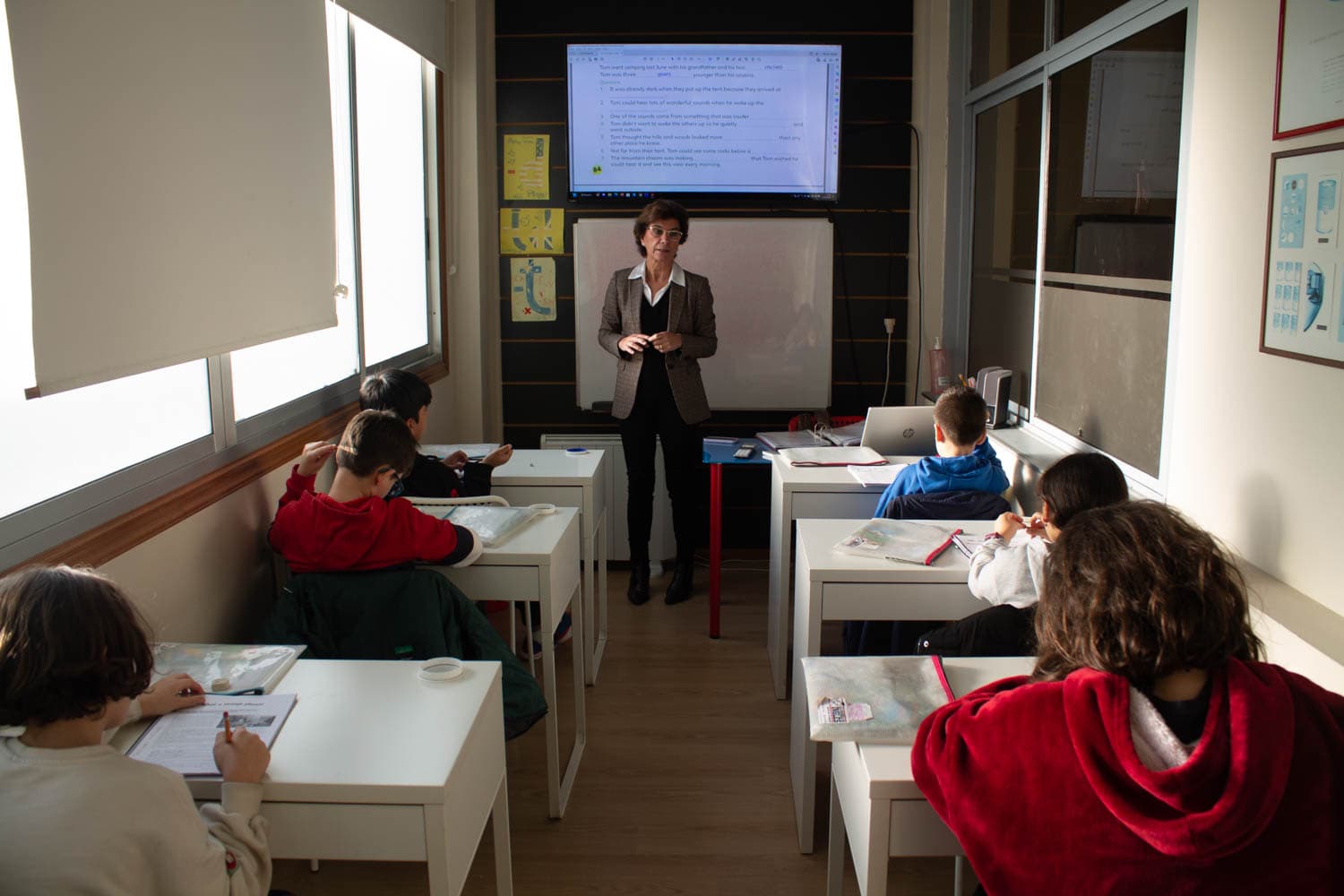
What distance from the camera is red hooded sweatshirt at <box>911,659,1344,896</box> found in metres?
1.23

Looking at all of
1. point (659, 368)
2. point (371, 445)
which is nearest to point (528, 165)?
point (659, 368)

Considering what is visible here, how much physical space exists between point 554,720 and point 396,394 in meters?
1.05

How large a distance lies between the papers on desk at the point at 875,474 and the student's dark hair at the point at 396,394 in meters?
1.36

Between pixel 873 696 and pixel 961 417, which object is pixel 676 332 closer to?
pixel 961 417

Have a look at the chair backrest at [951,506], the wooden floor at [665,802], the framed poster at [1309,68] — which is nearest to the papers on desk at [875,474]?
the chair backrest at [951,506]

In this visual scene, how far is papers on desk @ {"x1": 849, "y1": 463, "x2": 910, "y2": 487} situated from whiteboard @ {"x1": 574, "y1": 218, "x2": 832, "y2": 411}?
148 cm

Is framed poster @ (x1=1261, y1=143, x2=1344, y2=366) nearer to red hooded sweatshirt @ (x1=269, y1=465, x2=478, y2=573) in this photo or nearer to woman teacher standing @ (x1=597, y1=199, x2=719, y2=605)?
red hooded sweatshirt @ (x1=269, y1=465, x2=478, y2=573)

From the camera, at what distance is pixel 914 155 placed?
496 cm

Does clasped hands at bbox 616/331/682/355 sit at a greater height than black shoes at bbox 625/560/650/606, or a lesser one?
greater

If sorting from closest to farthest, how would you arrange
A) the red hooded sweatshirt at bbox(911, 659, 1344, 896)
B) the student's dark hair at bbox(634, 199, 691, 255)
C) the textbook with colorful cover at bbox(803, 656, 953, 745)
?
the red hooded sweatshirt at bbox(911, 659, 1344, 896)
the textbook with colorful cover at bbox(803, 656, 953, 745)
the student's dark hair at bbox(634, 199, 691, 255)

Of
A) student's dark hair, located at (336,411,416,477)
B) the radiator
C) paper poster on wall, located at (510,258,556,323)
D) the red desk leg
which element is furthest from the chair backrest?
paper poster on wall, located at (510,258,556,323)

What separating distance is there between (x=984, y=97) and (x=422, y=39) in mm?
2268

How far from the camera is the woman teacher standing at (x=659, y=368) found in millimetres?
4320

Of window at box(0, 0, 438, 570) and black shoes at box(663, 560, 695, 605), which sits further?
black shoes at box(663, 560, 695, 605)
